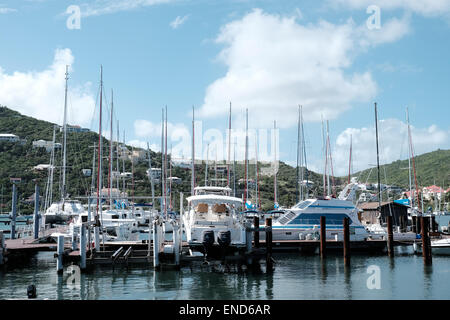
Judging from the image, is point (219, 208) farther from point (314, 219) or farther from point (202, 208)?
point (314, 219)

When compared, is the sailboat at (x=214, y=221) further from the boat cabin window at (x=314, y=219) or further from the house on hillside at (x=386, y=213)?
the house on hillside at (x=386, y=213)

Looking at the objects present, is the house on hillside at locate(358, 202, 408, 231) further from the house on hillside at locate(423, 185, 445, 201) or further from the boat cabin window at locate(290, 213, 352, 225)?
the house on hillside at locate(423, 185, 445, 201)

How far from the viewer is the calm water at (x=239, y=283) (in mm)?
20594

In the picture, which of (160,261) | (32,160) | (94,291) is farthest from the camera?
(32,160)

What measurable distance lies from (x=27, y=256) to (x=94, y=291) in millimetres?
13196

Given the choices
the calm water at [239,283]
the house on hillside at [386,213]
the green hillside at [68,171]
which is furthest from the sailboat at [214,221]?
the green hillside at [68,171]

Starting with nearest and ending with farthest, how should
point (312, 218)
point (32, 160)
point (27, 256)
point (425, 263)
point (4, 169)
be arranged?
point (425, 263)
point (27, 256)
point (312, 218)
point (4, 169)
point (32, 160)

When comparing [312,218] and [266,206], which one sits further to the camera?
[266,206]

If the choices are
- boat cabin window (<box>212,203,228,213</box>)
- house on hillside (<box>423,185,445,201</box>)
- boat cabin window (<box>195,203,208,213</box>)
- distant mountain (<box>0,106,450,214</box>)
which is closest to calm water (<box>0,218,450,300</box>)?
boat cabin window (<box>195,203,208,213</box>)

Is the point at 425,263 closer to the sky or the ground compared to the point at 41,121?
closer to the ground

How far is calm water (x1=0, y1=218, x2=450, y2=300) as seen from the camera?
20594mm
